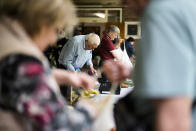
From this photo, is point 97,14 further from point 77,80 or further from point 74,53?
point 77,80

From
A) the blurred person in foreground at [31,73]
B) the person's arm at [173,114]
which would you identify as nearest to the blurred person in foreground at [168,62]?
the person's arm at [173,114]

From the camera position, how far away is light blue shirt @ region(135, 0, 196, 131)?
517 millimetres

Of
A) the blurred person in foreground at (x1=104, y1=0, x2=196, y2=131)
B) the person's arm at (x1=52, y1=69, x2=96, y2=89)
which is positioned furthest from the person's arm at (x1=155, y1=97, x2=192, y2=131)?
the person's arm at (x1=52, y1=69, x2=96, y2=89)

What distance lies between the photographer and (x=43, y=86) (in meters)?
0.60

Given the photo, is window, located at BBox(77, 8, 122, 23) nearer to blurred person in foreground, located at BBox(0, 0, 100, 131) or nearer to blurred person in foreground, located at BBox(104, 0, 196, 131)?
blurred person in foreground, located at BBox(0, 0, 100, 131)

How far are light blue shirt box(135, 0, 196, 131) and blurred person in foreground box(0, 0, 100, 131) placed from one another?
199 mm

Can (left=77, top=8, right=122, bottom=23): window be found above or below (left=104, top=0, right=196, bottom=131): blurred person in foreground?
above

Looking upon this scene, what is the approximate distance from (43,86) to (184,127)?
315 mm

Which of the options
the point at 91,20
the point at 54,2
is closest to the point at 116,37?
the point at 54,2

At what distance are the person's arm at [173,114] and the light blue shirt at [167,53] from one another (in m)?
0.01

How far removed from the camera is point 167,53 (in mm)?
519

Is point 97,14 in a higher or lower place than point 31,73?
higher

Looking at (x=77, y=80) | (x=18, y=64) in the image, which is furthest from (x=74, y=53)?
(x=18, y=64)

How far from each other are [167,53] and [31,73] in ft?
0.98
